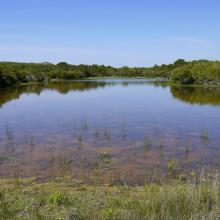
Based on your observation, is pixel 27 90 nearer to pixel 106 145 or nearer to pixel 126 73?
pixel 106 145

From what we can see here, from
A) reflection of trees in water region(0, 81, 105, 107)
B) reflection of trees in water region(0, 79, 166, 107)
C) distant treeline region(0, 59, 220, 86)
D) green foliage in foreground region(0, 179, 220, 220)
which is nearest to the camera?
green foliage in foreground region(0, 179, 220, 220)

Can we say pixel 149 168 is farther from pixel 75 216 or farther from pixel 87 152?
Answer: pixel 75 216

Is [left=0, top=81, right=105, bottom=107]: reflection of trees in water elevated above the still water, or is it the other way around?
the still water

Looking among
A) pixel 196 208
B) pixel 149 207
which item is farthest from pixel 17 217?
pixel 196 208

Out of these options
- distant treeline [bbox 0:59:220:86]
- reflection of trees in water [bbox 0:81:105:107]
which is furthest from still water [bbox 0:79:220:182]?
distant treeline [bbox 0:59:220:86]

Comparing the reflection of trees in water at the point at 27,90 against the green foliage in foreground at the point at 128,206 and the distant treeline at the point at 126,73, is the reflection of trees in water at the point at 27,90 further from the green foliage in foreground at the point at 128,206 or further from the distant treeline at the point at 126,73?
the green foliage in foreground at the point at 128,206

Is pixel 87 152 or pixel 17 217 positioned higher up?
pixel 17 217

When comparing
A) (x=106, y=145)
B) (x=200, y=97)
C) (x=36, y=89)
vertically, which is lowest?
(x=36, y=89)

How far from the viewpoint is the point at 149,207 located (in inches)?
204

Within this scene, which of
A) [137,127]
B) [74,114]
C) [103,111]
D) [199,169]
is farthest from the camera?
[103,111]

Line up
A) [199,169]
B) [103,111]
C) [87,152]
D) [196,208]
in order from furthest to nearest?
[103,111]
[87,152]
[199,169]
[196,208]

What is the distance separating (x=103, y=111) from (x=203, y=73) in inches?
1868

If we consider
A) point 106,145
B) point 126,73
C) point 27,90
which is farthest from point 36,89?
point 126,73

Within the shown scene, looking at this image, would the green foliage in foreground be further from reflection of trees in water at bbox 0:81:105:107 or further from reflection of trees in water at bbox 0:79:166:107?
reflection of trees in water at bbox 0:81:105:107
